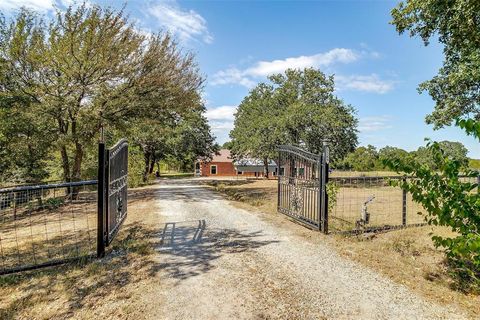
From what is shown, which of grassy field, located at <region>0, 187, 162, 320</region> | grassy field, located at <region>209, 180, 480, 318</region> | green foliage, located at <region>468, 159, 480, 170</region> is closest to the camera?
grassy field, located at <region>0, 187, 162, 320</region>

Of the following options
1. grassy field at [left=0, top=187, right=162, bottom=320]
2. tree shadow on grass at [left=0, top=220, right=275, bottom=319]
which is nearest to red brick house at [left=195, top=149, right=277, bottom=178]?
tree shadow on grass at [left=0, top=220, right=275, bottom=319]

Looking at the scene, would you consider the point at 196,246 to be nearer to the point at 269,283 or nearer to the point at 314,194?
the point at 269,283

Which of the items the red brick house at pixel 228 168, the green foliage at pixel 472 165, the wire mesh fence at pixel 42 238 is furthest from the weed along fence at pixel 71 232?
the red brick house at pixel 228 168

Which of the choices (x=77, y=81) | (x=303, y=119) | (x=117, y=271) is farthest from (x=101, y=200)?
(x=303, y=119)

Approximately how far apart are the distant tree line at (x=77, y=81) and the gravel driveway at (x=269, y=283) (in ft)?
24.5

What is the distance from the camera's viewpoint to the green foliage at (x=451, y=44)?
7531mm

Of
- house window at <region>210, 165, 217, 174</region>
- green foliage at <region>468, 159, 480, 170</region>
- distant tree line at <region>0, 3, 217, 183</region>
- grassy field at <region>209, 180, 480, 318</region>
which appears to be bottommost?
grassy field at <region>209, 180, 480, 318</region>

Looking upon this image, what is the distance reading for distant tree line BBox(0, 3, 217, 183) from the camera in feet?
32.4

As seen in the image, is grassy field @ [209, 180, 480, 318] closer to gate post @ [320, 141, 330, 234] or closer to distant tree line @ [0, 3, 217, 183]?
gate post @ [320, 141, 330, 234]

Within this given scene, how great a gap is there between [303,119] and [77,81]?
45.4 ft

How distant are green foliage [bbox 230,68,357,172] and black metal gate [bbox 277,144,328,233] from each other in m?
12.0

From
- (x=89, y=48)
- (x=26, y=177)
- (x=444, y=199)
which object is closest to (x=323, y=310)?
(x=444, y=199)

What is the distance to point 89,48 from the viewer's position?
985 centimetres

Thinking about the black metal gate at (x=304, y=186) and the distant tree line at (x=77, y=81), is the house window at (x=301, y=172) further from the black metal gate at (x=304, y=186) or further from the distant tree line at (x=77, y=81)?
the distant tree line at (x=77, y=81)
